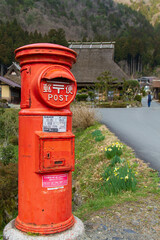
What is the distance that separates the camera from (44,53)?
269 centimetres

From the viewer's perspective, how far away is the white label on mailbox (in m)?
2.71

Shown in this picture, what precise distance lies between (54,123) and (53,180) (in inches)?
22.9

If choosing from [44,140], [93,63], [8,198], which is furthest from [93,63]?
[44,140]

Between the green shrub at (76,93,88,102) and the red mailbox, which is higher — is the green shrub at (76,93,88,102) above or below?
above

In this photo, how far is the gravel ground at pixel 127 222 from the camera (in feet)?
9.90

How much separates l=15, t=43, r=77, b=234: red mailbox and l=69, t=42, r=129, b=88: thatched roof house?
35549mm

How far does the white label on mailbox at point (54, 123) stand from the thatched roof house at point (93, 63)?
35.6m

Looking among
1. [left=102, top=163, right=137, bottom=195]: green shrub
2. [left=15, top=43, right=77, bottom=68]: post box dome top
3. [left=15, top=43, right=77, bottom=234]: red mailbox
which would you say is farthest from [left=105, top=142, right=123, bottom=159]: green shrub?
[left=15, top=43, right=77, bottom=68]: post box dome top

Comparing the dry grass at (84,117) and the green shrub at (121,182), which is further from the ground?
the dry grass at (84,117)

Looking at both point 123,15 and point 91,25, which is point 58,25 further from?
point 123,15

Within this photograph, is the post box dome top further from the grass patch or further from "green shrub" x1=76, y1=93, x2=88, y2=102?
"green shrub" x1=76, y1=93, x2=88, y2=102

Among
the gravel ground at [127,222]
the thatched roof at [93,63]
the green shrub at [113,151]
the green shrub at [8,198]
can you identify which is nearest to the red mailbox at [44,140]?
the gravel ground at [127,222]

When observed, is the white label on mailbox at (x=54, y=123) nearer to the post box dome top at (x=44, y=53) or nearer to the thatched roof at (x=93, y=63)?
the post box dome top at (x=44, y=53)

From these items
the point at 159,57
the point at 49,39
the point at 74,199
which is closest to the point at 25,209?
the point at 74,199
